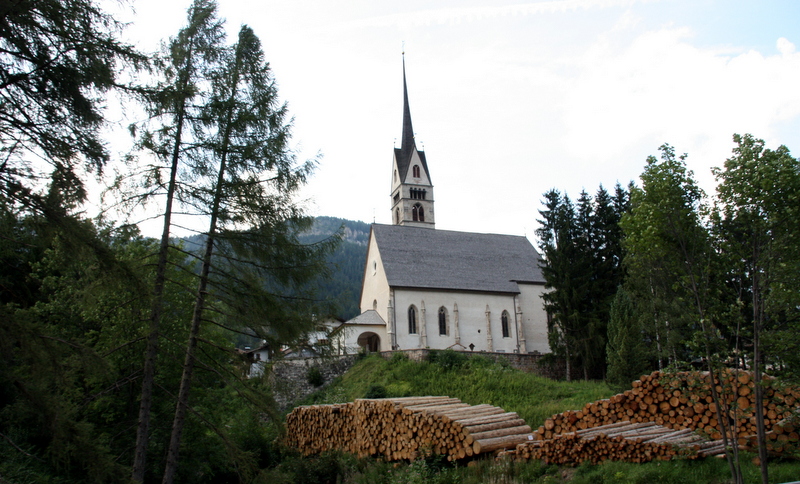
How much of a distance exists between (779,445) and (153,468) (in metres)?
13.8

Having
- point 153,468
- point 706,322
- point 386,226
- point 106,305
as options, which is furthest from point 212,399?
point 386,226

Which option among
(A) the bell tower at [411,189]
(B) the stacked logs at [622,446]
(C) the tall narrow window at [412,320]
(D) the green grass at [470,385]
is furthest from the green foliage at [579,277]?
(A) the bell tower at [411,189]

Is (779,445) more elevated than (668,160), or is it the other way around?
(668,160)

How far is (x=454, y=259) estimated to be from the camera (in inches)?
1613

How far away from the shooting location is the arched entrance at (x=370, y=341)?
122 ft

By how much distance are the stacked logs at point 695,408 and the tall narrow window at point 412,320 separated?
23.8 metres

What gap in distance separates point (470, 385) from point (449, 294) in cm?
1386

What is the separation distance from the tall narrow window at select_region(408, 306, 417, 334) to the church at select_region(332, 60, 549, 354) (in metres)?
0.06

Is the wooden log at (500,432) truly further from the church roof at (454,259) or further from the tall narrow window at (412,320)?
the church roof at (454,259)

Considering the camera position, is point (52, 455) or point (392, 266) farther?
point (392, 266)

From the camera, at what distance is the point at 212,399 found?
16688mm

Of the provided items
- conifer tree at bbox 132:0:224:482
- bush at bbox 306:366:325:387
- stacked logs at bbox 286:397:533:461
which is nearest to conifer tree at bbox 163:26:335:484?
conifer tree at bbox 132:0:224:482

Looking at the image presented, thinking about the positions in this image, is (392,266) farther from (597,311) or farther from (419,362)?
(597,311)

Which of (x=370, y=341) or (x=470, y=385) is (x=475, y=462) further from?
(x=370, y=341)
